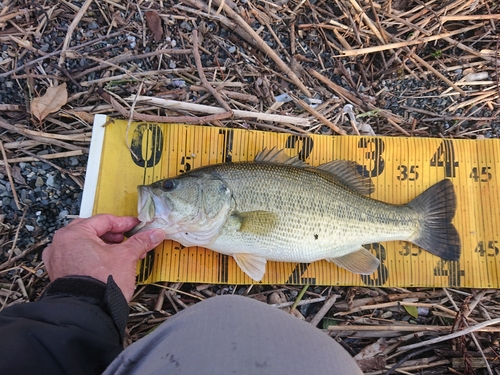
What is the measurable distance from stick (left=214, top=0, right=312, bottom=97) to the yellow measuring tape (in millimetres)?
536

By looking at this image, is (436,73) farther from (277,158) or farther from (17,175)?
(17,175)

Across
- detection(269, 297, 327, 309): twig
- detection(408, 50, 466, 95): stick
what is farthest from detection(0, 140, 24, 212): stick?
detection(408, 50, 466, 95): stick

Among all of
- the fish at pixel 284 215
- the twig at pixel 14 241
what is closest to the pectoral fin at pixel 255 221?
the fish at pixel 284 215

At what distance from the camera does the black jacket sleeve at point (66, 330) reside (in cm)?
165

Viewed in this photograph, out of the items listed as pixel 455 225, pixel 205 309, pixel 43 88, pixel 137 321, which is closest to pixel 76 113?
pixel 43 88

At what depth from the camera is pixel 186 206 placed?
281 centimetres

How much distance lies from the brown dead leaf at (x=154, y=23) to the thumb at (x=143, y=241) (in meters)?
1.94

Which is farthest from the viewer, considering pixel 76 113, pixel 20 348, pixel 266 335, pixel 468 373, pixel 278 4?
pixel 278 4

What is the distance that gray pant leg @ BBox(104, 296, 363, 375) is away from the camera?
1361mm

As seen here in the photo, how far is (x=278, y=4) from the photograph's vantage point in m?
3.67

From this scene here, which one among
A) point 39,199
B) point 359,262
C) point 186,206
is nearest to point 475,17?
point 359,262

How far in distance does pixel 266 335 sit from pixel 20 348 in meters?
1.13

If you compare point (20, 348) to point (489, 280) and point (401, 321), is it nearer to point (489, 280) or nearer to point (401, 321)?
point (401, 321)

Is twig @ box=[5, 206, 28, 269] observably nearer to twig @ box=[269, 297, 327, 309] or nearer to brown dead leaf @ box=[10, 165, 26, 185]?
brown dead leaf @ box=[10, 165, 26, 185]
